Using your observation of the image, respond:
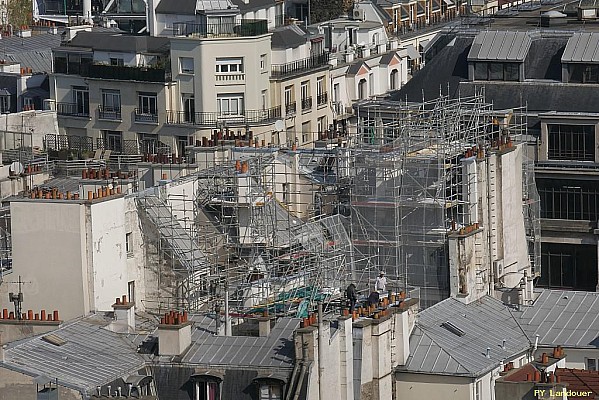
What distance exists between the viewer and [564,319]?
313 feet

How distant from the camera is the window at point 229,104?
135375 mm

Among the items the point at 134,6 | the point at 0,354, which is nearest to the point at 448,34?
the point at 134,6

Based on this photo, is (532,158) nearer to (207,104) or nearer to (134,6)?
(207,104)

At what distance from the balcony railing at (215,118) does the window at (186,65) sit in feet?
6.89

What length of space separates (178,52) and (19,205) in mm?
46124

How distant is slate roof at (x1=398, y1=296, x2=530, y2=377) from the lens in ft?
280

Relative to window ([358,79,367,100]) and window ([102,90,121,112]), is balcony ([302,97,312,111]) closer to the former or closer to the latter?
window ([358,79,367,100])

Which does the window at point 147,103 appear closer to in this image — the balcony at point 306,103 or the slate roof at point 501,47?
the balcony at point 306,103

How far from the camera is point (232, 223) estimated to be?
98.9 m

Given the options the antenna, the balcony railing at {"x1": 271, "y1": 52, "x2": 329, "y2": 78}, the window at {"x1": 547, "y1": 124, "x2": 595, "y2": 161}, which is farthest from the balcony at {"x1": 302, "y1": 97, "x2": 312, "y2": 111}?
the antenna

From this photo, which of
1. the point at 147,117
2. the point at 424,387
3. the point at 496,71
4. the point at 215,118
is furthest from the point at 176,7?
the point at 424,387

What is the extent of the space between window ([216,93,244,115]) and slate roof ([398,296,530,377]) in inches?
1606

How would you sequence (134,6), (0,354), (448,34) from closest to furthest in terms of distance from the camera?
(0,354) → (448,34) → (134,6)

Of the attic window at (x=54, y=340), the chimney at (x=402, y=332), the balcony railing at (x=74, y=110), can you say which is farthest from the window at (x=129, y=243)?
the balcony railing at (x=74, y=110)
